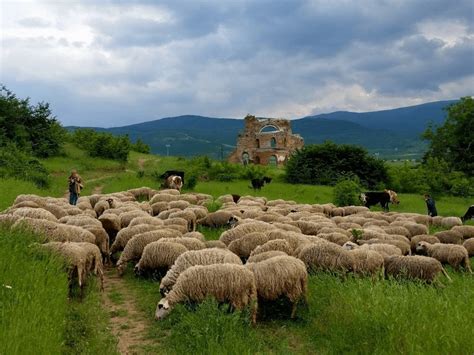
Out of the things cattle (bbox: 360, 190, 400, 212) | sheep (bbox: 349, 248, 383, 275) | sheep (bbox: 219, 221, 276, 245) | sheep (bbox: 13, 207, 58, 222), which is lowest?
cattle (bbox: 360, 190, 400, 212)

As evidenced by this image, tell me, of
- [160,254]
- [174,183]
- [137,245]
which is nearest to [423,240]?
[160,254]

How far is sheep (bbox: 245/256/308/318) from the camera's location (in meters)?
7.90

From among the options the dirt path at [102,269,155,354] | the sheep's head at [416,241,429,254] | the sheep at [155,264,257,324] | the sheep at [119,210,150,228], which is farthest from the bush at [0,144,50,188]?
the sheep at [155,264,257,324]

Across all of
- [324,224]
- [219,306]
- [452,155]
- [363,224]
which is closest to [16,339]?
[219,306]

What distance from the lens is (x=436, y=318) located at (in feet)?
20.7

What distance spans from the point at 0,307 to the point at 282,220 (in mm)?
9865

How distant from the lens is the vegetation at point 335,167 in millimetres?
36906

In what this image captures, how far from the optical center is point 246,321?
23.5 ft

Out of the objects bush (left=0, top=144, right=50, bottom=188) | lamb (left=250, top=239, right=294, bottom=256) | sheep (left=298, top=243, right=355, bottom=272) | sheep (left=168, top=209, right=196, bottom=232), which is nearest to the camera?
sheep (left=298, top=243, right=355, bottom=272)

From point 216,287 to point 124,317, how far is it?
84.2 inches

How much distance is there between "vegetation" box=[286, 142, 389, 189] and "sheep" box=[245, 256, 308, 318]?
28.7 m

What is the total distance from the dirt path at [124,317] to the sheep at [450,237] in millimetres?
9086

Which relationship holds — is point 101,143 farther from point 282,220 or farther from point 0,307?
point 0,307

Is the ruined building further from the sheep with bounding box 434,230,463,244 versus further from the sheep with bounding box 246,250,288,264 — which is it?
the sheep with bounding box 246,250,288,264
